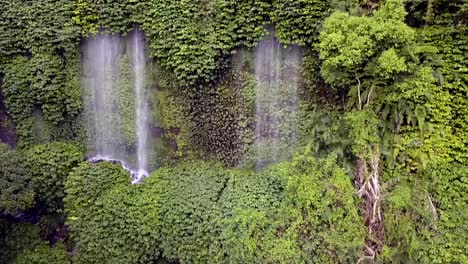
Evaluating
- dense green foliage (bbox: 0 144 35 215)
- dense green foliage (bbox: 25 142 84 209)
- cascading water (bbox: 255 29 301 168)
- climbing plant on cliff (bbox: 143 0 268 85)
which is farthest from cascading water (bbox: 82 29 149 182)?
cascading water (bbox: 255 29 301 168)

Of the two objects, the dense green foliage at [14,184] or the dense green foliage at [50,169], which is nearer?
the dense green foliage at [14,184]

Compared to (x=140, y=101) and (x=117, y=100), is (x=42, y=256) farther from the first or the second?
(x=140, y=101)

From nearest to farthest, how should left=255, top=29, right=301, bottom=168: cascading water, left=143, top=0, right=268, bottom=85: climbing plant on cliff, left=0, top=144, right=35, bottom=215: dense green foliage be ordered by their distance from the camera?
1. left=0, top=144, right=35, bottom=215: dense green foliage
2. left=143, top=0, right=268, bottom=85: climbing plant on cliff
3. left=255, top=29, right=301, bottom=168: cascading water

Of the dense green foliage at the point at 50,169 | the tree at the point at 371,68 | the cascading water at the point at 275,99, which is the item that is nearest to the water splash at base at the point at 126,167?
the dense green foliage at the point at 50,169

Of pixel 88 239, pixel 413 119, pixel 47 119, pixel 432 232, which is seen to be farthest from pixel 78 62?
pixel 432 232

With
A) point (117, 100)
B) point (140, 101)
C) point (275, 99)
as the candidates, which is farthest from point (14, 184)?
point (275, 99)

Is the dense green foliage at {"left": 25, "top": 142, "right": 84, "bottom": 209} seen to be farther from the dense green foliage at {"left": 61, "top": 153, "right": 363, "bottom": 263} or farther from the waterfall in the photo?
the waterfall

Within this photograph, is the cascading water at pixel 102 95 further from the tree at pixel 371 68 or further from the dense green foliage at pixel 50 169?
the tree at pixel 371 68
